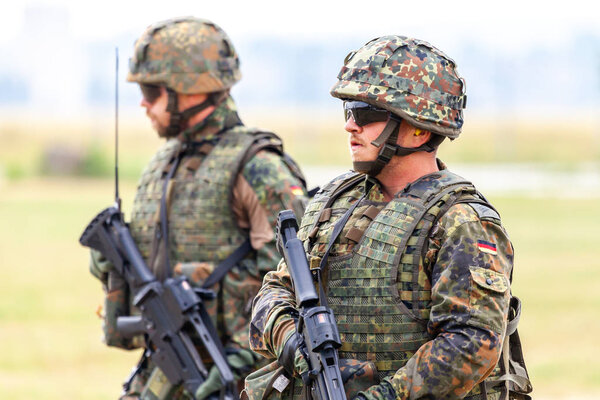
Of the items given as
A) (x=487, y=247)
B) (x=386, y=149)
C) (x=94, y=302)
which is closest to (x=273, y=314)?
(x=386, y=149)

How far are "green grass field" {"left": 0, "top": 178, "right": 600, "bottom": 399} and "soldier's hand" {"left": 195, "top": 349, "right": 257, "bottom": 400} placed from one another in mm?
5192

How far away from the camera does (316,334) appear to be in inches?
150

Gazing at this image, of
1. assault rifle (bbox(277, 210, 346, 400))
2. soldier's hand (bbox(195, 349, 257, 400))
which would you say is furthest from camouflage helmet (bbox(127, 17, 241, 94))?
assault rifle (bbox(277, 210, 346, 400))

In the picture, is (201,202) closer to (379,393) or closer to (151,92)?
(151,92)

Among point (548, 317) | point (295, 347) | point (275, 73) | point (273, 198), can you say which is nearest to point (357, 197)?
point (295, 347)

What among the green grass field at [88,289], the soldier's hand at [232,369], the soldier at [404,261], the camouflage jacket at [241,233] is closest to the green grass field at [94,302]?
the green grass field at [88,289]

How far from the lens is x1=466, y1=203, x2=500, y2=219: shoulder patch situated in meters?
3.91

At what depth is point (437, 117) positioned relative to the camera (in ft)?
13.4

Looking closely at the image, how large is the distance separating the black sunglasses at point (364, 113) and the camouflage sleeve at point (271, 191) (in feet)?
5.88

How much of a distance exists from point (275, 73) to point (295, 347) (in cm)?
18468

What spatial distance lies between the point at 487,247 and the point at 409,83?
2.32ft

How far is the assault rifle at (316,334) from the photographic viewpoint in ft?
12.4

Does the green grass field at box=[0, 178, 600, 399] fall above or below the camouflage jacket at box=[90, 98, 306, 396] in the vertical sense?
below

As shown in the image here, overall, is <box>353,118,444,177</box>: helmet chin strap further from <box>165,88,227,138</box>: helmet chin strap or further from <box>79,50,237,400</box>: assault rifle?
<box>165,88,227,138</box>: helmet chin strap
